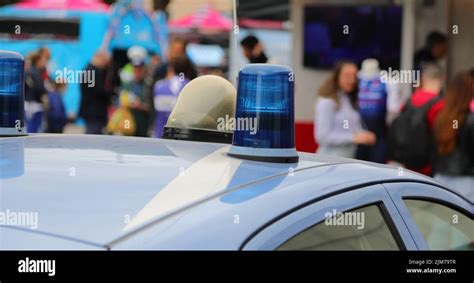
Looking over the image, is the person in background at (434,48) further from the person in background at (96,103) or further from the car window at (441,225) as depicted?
the car window at (441,225)

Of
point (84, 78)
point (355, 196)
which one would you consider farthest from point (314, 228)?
point (84, 78)

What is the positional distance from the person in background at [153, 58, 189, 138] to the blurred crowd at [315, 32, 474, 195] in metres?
1.96

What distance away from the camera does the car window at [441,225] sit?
2428mm

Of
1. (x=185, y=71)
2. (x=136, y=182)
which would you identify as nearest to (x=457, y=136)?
(x=185, y=71)

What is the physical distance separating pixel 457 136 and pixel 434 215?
14.0 ft

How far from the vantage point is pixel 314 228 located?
6.20 feet

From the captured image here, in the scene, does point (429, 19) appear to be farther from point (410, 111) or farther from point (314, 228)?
point (314, 228)

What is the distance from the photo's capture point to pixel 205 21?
51.5 ft

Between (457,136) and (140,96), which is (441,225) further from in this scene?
(140,96)

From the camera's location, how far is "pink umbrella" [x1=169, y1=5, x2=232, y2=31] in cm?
1565

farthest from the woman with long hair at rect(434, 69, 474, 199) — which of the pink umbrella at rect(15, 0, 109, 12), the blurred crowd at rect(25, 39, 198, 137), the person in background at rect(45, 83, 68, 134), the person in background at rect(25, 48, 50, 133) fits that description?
the pink umbrella at rect(15, 0, 109, 12)

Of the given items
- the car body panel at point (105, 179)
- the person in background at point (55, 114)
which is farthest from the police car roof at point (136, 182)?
the person in background at point (55, 114)
